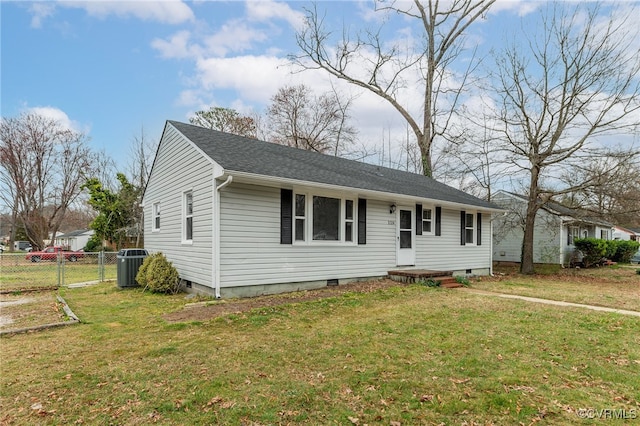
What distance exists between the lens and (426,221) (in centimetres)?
1184

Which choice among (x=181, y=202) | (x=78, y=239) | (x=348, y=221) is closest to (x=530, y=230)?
(x=348, y=221)

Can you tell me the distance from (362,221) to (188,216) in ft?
15.2

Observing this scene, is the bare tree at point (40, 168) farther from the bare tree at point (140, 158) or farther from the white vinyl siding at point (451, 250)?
the white vinyl siding at point (451, 250)

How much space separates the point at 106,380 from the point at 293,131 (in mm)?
22679

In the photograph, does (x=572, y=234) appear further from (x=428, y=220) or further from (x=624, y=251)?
(x=428, y=220)

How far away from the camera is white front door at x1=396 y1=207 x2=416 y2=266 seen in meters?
10.9

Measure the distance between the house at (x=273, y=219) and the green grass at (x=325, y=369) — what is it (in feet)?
6.81

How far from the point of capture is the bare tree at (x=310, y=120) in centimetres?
2506

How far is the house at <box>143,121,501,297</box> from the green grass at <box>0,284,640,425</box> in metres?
2.07

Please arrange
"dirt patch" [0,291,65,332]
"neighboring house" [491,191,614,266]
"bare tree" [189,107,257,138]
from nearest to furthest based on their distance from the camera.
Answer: "dirt patch" [0,291,65,332]
"neighboring house" [491,191,614,266]
"bare tree" [189,107,257,138]

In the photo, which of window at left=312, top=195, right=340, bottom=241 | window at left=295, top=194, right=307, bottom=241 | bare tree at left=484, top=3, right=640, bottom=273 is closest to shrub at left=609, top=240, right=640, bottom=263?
bare tree at left=484, top=3, right=640, bottom=273

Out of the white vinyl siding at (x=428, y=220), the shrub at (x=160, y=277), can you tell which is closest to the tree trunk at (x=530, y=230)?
the white vinyl siding at (x=428, y=220)

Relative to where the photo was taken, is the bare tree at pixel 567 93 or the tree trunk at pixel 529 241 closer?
the bare tree at pixel 567 93

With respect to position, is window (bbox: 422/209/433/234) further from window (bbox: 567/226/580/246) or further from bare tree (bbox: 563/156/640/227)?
window (bbox: 567/226/580/246)
